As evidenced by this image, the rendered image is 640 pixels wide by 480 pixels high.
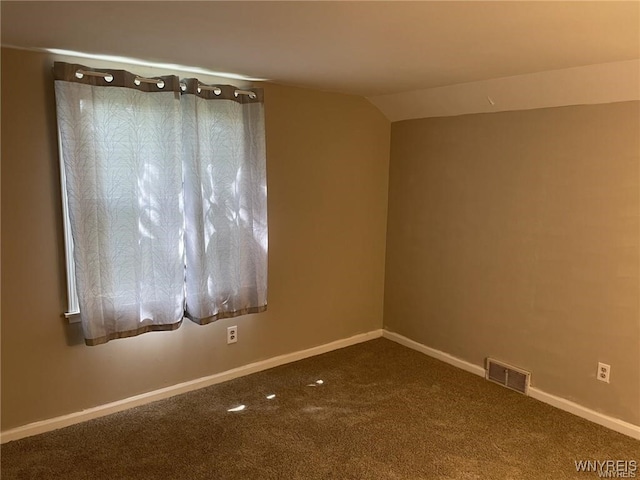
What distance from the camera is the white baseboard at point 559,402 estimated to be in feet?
8.95

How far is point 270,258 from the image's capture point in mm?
3404

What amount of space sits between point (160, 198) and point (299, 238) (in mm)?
1065

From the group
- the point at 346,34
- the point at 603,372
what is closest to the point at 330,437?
the point at 603,372

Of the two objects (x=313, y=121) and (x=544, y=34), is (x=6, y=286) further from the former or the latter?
(x=544, y=34)

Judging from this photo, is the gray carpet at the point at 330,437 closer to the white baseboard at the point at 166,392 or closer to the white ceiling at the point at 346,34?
the white baseboard at the point at 166,392

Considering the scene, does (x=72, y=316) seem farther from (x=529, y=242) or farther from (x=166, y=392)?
(x=529, y=242)

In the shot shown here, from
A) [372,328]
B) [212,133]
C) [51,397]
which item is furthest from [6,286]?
[372,328]

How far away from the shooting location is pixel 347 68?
8.74 ft

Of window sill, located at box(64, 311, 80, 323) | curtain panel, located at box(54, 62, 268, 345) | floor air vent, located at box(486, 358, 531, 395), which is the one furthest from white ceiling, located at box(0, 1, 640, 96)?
floor air vent, located at box(486, 358, 531, 395)

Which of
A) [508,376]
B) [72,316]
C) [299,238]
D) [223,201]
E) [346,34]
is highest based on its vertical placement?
[346,34]

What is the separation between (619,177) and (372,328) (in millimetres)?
2075

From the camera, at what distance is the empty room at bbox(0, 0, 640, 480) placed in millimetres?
2248

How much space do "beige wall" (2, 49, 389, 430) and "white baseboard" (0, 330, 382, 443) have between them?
0.04 meters

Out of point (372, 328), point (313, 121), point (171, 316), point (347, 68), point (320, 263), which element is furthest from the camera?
point (372, 328)
